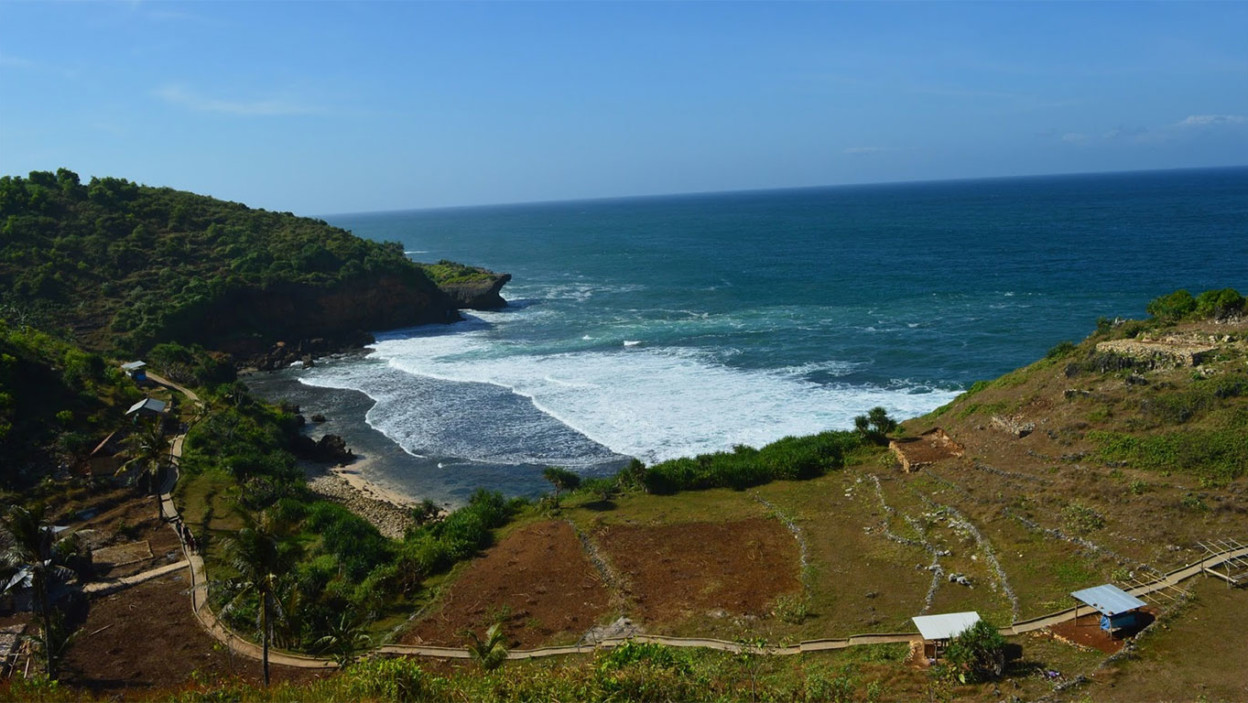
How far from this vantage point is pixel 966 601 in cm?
2078

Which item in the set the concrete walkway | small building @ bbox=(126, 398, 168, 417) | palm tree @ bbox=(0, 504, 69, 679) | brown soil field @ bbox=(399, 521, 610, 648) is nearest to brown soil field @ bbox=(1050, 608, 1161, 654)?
brown soil field @ bbox=(399, 521, 610, 648)

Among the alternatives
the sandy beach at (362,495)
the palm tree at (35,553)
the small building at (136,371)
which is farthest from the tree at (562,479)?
the small building at (136,371)

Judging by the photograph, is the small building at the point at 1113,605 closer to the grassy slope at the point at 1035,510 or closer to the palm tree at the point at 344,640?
the grassy slope at the point at 1035,510

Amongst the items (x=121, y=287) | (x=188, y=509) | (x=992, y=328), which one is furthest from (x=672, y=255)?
(x=188, y=509)

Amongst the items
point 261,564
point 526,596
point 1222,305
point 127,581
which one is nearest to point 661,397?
point 526,596

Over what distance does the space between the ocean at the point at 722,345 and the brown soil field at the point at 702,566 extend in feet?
34.7

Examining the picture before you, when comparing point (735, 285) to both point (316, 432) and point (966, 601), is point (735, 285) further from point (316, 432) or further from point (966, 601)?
point (966, 601)

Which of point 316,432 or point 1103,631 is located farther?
point 316,432

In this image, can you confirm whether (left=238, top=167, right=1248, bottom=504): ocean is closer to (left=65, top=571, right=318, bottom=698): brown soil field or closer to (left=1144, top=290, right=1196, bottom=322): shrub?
(left=1144, top=290, right=1196, bottom=322): shrub

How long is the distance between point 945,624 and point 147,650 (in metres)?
21.4

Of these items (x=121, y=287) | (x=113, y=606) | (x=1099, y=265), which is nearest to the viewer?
(x=113, y=606)

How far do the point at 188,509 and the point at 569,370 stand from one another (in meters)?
30.9

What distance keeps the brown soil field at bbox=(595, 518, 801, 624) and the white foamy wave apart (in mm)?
11207

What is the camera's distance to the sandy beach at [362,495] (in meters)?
34.4
